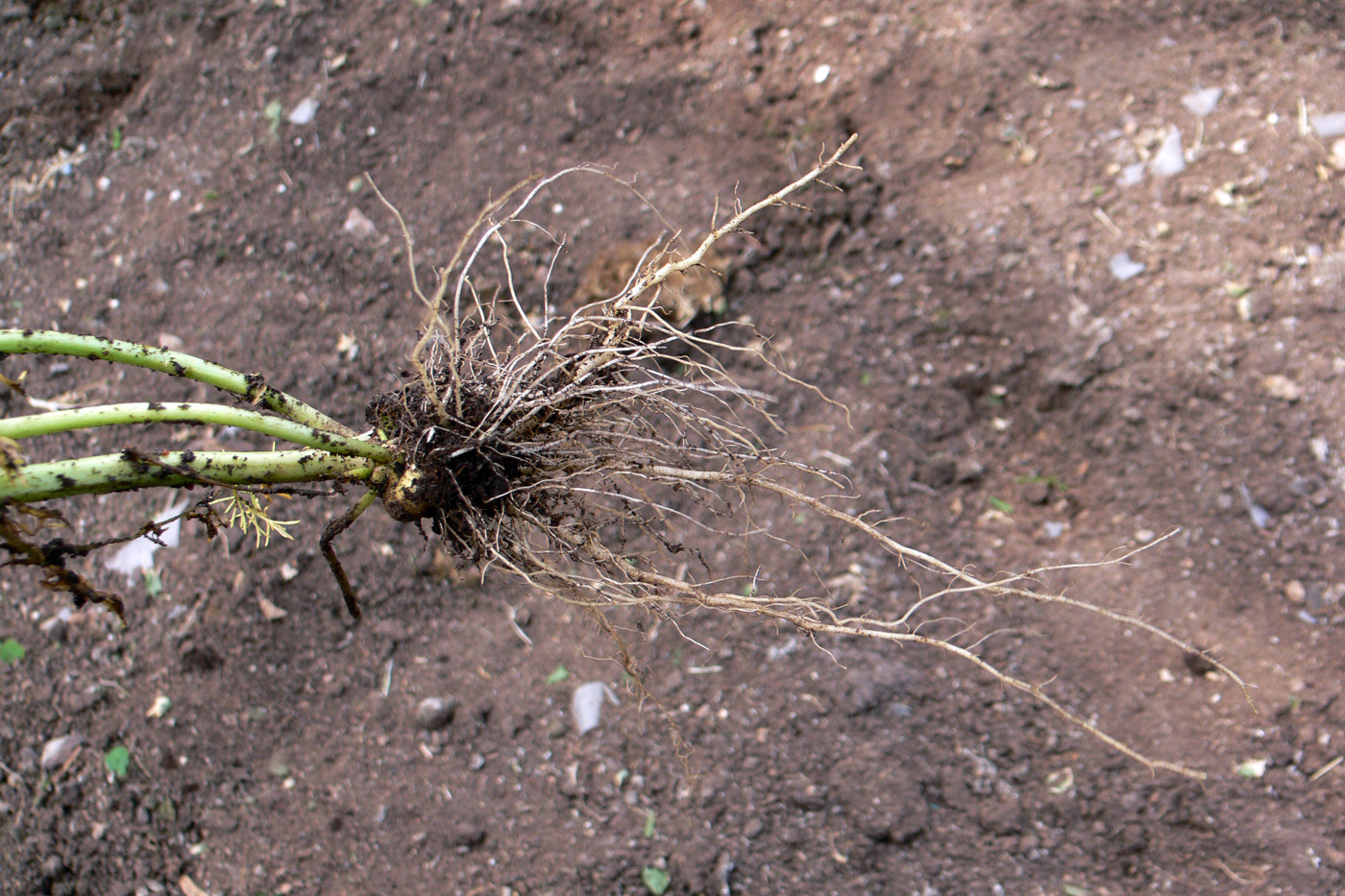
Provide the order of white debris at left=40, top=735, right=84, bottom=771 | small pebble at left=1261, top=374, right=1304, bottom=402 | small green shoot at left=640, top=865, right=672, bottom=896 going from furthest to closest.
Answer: small pebble at left=1261, top=374, right=1304, bottom=402 < white debris at left=40, top=735, right=84, bottom=771 < small green shoot at left=640, top=865, right=672, bottom=896

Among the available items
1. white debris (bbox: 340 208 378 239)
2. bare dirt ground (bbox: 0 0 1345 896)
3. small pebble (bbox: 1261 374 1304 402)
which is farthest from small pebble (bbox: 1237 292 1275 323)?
white debris (bbox: 340 208 378 239)

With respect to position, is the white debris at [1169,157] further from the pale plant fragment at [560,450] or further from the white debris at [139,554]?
the white debris at [139,554]

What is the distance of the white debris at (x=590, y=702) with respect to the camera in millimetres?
1327

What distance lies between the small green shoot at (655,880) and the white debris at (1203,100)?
1.81 metres

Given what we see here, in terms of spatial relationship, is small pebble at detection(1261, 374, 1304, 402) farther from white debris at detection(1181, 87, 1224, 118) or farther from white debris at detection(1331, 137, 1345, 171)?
white debris at detection(1181, 87, 1224, 118)

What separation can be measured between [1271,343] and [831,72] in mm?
1052

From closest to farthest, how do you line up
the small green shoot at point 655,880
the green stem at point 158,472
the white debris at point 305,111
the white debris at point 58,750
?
the green stem at point 158,472
the small green shoot at point 655,880
the white debris at point 58,750
the white debris at point 305,111

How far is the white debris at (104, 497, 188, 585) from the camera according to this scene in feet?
4.65

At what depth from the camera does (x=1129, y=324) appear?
1.52 m

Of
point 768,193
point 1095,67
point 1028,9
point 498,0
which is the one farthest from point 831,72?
point 498,0

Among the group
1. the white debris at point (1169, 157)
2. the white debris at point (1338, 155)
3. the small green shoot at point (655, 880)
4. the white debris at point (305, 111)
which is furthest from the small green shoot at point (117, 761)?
the white debris at point (1338, 155)

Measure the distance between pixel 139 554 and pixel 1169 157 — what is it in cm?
217

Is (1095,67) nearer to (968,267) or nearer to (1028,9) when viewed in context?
(1028,9)

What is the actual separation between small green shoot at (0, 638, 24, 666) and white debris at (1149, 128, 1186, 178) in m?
2.38
